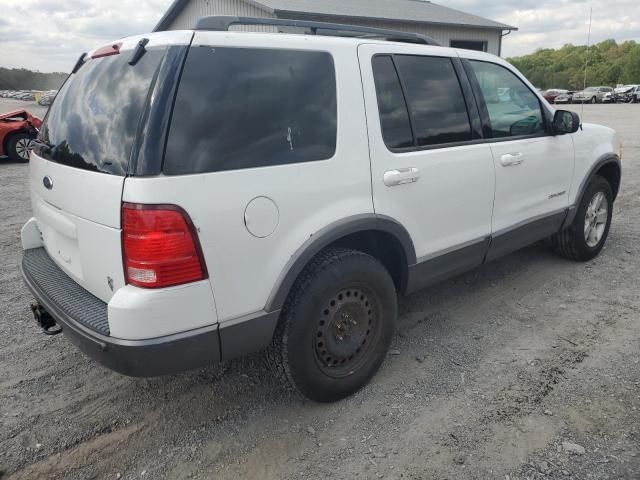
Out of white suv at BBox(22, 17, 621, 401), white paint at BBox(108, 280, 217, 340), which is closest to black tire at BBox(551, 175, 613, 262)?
white suv at BBox(22, 17, 621, 401)

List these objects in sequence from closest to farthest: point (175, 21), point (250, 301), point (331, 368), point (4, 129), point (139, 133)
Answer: point (139, 133) → point (250, 301) → point (331, 368) → point (4, 129) → point (175, 21)

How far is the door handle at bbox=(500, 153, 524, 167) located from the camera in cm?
353

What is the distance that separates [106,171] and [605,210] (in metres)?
4.63

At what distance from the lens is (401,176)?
2.86 m

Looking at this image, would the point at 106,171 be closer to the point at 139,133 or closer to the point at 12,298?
the point at 139,133

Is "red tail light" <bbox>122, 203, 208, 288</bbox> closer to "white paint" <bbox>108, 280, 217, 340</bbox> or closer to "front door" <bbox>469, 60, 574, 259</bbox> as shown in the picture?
"white paint" <bbox>108, 280, 217, 340</bbox>

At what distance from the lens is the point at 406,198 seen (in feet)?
9.60

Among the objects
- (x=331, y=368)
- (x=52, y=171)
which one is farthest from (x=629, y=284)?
(x=52, y=171)

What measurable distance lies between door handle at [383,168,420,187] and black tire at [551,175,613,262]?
2.40m

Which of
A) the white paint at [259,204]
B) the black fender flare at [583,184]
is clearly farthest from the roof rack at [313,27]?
the black fender flare at [583,184]

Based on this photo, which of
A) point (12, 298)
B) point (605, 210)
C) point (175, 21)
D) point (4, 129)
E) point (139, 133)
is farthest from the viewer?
point (175, 21)

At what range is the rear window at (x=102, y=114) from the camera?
2143 millimetres

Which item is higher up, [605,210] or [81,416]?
[605,210]

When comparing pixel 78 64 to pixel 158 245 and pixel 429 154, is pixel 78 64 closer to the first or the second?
pixel 158 245
